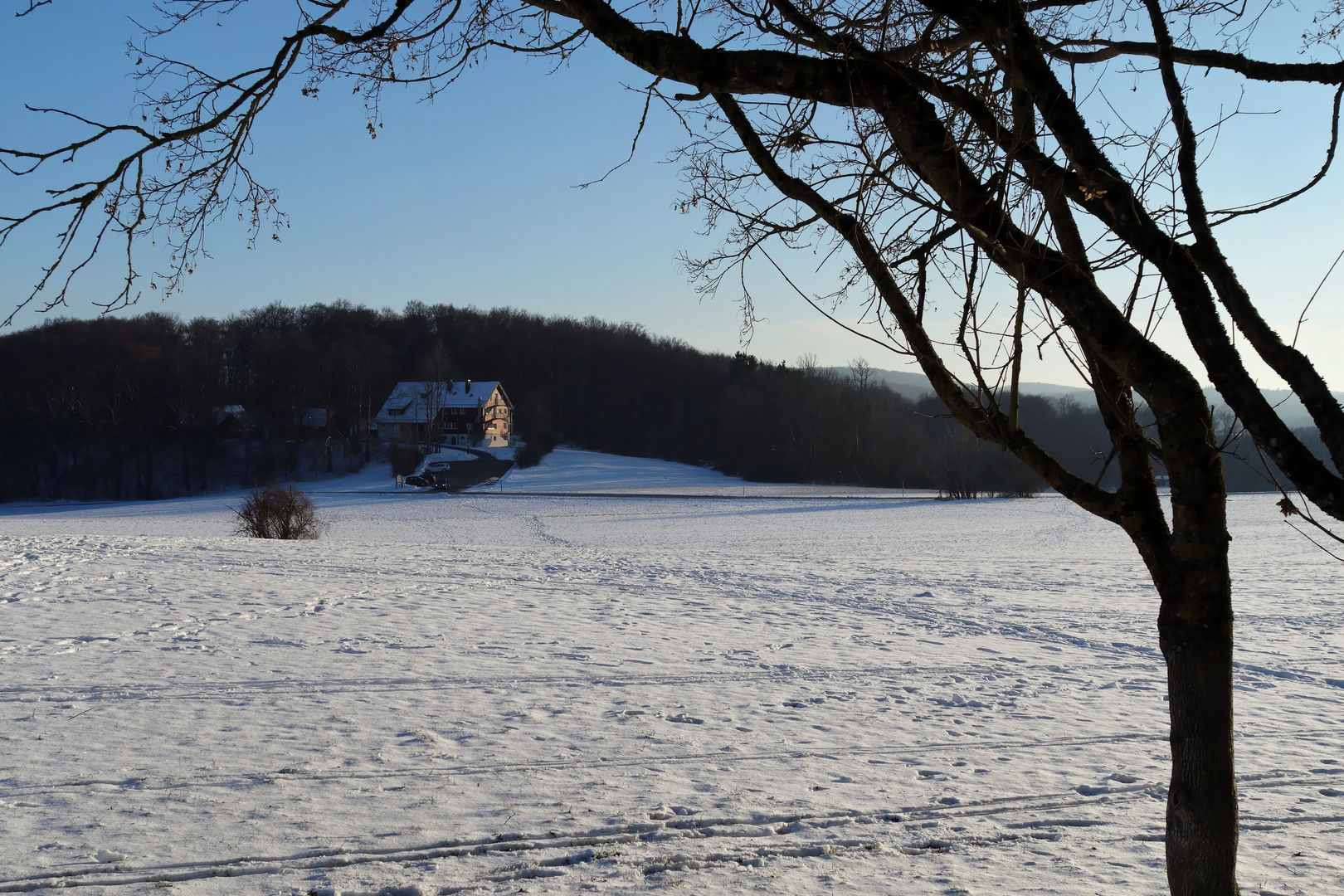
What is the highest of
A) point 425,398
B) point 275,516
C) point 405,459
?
point 425,398

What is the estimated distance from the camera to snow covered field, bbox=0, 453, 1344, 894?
419cm

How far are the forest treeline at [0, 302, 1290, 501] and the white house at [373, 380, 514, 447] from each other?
2002 millimetres

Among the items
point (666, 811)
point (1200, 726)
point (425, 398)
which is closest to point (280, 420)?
point (425, 398)

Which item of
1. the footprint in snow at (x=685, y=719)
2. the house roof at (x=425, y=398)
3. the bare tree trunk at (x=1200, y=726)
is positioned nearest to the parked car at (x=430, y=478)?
the house roof at (x=425, y=398)

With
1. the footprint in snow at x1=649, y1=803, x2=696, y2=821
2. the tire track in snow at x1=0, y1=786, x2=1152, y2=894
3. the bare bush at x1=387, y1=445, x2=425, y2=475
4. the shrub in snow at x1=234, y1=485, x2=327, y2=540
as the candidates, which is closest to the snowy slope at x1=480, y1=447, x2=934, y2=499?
the bare bush at x1=387, y1=445, x2=425, y2=475

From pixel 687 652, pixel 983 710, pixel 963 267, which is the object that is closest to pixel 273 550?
pixel 687 652

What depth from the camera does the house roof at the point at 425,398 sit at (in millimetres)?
78000

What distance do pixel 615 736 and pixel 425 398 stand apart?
76.6m

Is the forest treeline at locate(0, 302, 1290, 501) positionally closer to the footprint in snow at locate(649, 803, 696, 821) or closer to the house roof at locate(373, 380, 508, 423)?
the house roof at locate(373, 380, 508, 423)

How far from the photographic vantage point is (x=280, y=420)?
244 ft

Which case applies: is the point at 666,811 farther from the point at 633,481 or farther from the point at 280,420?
the point at 280,420

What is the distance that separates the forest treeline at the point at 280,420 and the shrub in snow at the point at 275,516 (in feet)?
138

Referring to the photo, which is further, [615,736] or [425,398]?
[425,398]

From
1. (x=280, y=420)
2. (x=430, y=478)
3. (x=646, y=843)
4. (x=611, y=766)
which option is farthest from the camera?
(x=280, y=420)
